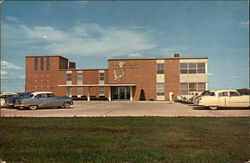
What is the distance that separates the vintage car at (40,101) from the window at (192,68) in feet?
80.6

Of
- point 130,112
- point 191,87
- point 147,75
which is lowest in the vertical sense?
point 130,112

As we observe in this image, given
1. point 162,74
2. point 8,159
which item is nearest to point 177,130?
point 8,159

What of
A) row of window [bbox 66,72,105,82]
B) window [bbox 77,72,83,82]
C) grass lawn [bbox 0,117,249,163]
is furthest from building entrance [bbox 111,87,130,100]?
grass lawn [bbox 0,117,249,163]

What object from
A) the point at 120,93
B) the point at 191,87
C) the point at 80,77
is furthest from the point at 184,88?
the point at 80,77

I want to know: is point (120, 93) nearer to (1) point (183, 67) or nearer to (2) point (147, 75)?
(2) point (147, 75)

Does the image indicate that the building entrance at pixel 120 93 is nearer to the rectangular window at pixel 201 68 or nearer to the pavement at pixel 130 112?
the rectangular window at pixel 201 68

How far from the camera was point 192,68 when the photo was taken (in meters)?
38.8

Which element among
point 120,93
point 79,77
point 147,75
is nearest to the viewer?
point 147,75

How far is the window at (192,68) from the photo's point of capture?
3859cm

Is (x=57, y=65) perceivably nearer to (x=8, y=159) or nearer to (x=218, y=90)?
(x=218, y=90)

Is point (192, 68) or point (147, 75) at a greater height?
point (192, 68)

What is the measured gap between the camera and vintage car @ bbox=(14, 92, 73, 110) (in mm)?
17719

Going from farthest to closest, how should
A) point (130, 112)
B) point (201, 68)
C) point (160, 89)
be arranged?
1. point (160, 89)
2. point (201, 68)
3. point (130, 112)

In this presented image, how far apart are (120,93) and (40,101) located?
22869 millimetres
